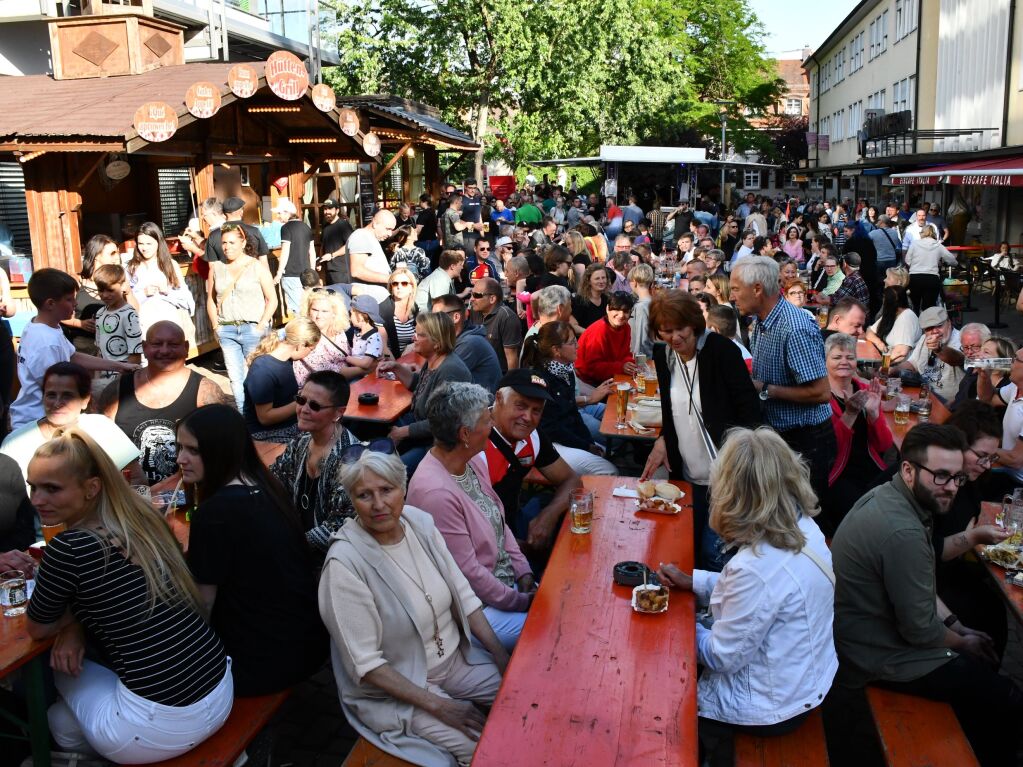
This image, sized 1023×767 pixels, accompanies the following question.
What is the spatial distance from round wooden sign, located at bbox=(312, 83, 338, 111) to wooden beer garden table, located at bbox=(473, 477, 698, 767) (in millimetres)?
9341

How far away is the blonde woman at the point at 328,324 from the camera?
648 centimetres

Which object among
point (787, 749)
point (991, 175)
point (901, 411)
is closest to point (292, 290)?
point (901, 411)

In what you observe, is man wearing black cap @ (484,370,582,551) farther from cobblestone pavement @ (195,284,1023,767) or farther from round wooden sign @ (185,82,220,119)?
round wooden sign @ (185,82,220,119)

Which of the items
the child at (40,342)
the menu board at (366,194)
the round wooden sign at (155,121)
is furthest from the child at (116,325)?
the menu board at (366,194)

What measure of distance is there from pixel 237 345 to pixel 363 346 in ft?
5.94

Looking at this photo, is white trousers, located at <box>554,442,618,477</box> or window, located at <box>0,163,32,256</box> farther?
window, located at <box>0,163,32,256</box>

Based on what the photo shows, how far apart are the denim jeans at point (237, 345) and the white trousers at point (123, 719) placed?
16.6 ft

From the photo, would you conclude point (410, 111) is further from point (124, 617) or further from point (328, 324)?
point (124, 617)

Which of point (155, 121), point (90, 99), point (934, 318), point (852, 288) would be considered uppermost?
point (90, 99)

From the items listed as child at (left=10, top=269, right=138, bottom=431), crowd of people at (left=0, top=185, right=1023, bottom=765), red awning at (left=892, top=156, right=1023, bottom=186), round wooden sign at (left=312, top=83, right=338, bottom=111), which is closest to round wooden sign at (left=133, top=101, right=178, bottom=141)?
crowd of people at (left=0, top=185, right=1023, bottom=765)

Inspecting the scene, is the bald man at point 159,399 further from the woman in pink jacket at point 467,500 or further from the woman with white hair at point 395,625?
the woman with white hair at point 395,625

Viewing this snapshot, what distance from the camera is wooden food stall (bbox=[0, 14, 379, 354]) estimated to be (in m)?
9.25

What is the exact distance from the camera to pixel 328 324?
6.69m

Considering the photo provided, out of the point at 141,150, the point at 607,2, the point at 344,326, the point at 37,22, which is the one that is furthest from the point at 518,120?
the point at 344,326
